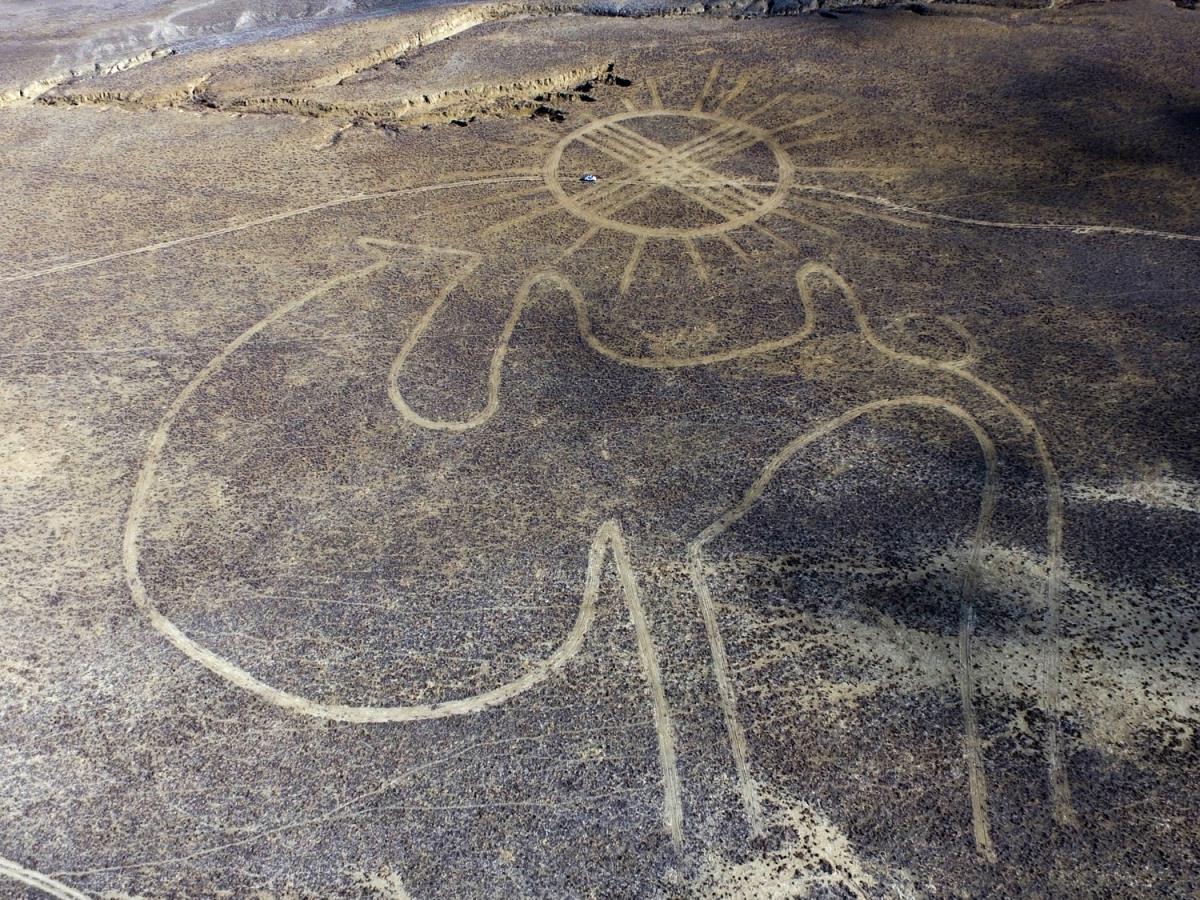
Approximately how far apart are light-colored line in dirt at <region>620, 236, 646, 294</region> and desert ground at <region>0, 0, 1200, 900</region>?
0.03 m

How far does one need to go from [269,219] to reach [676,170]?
1932 mm

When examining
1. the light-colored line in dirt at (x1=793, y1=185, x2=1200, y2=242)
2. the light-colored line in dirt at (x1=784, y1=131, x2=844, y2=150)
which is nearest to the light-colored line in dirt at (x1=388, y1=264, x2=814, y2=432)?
the light-colored line in dirt at (x1=793, y1=185, x2=1200, y2=242)

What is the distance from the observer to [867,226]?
386 cm

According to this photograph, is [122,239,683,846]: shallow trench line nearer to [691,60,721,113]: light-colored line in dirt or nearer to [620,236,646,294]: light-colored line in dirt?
[620,236,646,294]: light-colored line in dirt

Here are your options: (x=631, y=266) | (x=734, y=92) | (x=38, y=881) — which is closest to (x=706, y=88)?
(x=734, y=92)

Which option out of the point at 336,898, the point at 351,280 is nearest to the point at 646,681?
the point at 336,898

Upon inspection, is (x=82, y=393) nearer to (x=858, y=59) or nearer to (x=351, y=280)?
(x=351, y=280)

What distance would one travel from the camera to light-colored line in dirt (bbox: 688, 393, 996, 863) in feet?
6.77

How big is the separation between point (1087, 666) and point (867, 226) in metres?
2.20

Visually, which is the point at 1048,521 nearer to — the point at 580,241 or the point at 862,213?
the point at 862,213

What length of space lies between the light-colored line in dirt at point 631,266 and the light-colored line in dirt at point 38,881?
262 centimetres

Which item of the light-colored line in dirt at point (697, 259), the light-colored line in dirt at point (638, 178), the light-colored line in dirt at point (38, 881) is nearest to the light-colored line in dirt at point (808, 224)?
the light-colored line in dirt at point (697, 259)

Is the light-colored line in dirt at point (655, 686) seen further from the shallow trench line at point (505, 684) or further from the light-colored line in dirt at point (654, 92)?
the light-colored line in dirt at point (654, 92)

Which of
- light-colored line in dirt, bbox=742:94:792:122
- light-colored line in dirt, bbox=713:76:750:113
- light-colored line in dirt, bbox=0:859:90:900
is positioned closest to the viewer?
light-colored line in dirt, bbox=0:859:90:900
